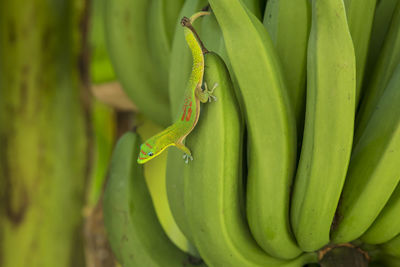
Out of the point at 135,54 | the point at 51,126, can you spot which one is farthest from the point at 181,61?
the point at 51,126

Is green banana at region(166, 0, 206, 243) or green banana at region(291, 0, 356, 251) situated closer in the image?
green banana at region(291, 0, 356, 251)

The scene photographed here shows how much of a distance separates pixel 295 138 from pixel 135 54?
18.1 inches

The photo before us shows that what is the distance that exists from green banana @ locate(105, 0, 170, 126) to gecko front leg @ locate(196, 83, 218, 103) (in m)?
0.38

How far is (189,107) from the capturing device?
0.59 m

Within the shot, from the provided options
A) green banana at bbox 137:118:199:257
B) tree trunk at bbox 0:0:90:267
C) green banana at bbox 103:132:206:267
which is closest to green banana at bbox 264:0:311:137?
green banana at bbox 103:132:206:267

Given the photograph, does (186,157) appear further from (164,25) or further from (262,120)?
(164,25)

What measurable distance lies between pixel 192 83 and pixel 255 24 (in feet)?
0.33

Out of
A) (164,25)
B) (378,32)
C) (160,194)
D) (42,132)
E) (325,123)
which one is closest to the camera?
(325,123)

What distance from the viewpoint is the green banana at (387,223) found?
0.60 metres

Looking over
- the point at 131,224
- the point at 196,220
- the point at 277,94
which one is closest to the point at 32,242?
the point at 131,224

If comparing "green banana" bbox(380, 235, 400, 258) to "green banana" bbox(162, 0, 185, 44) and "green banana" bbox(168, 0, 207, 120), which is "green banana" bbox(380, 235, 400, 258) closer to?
"green banana" bbox(168, 0, 207, 120)

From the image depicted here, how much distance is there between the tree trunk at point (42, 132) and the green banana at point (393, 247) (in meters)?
0.86

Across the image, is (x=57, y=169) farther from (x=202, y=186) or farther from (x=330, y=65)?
(x=330, y=65)

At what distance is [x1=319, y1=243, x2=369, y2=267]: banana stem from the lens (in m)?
0.64
